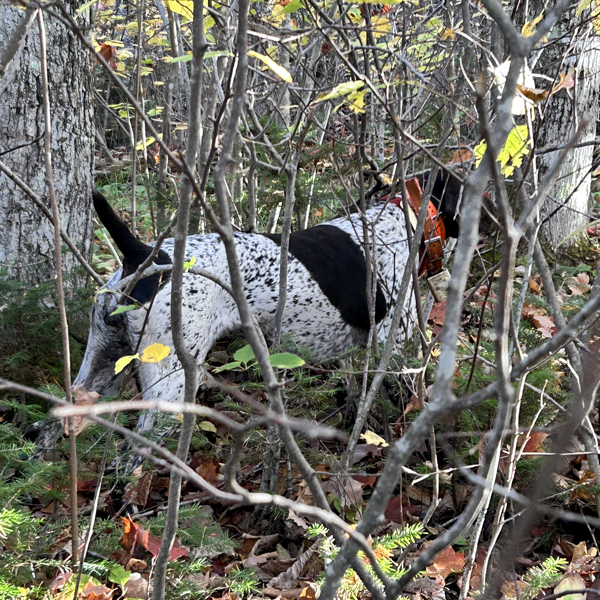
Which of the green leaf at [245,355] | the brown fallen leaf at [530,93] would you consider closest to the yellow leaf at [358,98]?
the brown fallen leaf at [530,93]

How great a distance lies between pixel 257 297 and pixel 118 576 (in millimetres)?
1880

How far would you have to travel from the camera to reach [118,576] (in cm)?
204

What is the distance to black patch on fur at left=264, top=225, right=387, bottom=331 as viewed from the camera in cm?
385

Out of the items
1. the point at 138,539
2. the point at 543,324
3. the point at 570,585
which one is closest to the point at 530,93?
the point at 570,585

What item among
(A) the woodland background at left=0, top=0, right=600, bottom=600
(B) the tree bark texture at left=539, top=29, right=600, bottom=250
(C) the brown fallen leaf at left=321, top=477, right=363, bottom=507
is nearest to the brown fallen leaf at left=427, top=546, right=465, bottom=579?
(A) the woodland background at left=0, top=0, right=600, bottom=600

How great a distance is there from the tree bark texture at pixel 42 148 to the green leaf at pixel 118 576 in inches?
82.2

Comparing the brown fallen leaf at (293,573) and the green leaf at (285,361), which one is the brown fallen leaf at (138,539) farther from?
the green leaf at (285,361)

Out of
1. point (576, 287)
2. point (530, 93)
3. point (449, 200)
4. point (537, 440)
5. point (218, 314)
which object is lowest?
point (537, 440)

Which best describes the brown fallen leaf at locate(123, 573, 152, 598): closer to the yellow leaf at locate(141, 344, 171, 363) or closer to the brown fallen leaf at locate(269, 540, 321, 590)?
A: the brown fallen leaf at locate(269, 540, 321, 590)

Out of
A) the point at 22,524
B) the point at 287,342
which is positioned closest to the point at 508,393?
the point at 22,524

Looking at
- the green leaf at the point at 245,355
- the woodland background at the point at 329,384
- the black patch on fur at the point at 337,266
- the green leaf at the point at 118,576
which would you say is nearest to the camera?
the woodland background at the point at 329,384

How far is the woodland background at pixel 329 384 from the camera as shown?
3.88 feet

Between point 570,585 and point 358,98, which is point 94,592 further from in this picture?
point 358,98

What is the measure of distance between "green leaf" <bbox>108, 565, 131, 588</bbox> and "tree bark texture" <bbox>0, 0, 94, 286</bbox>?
2089 mm
